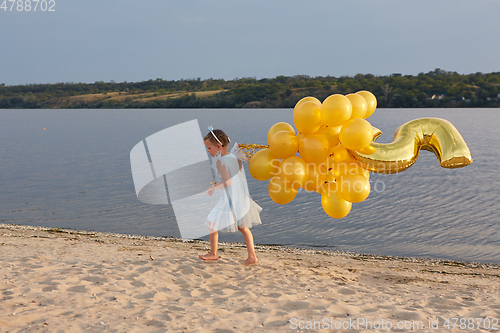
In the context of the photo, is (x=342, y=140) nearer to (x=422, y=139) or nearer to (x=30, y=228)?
(x=422, y=139)

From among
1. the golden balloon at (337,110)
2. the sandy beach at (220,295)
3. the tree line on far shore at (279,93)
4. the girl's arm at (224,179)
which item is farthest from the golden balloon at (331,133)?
the tree line on far shore at (279,93)

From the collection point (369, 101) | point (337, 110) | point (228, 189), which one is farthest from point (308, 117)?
point (228, 189)

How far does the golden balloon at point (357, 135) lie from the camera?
4523mm

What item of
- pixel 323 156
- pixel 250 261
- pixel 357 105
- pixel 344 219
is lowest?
pixel 344 219

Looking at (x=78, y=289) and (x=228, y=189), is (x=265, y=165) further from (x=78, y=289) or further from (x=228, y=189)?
(x=78, y=289)

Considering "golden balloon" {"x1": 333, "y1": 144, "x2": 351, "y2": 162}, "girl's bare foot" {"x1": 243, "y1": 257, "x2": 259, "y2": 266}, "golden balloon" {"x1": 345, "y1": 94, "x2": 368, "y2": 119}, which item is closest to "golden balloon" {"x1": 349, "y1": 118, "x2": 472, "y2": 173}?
"golden balloon" {"x1": 333, "y1": 144, "x2": 351, "y2": 162}

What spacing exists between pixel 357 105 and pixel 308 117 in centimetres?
61

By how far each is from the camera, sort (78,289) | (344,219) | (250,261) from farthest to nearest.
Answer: (344,219), (250,261), (78,289)

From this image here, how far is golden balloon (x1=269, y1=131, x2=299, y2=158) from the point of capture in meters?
4.95

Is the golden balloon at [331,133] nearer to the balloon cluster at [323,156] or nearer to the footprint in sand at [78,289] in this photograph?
the balloon cluster at [323,156]

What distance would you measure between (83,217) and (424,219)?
9322 mm

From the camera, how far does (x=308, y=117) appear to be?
4820 millimetres

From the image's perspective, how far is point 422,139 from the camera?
4.82m

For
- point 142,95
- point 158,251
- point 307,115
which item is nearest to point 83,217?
point 158,251
